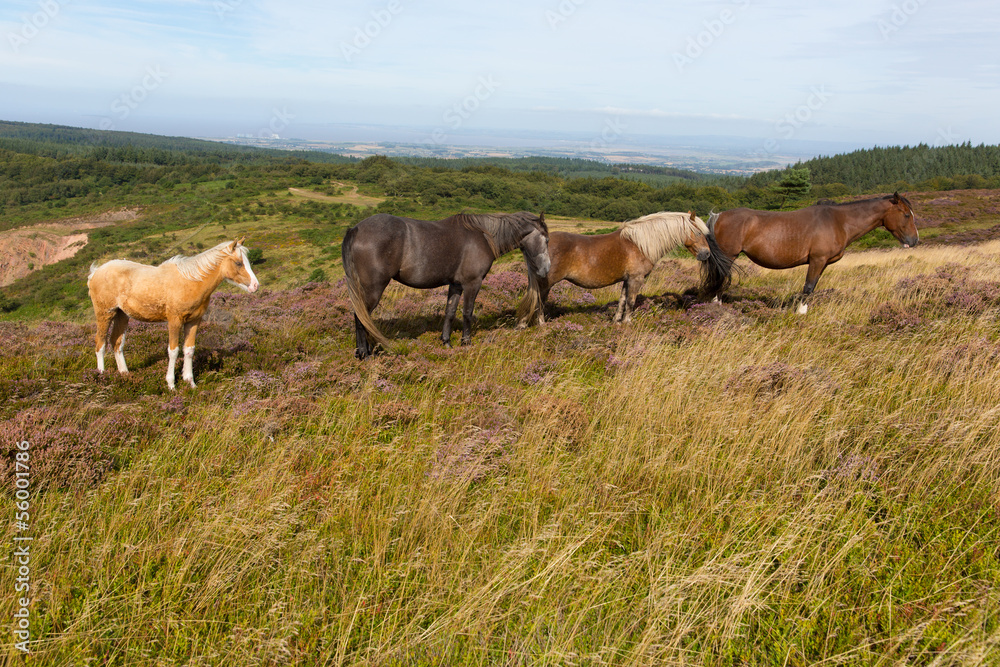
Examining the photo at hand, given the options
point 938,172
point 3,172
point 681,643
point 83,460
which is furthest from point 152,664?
point 938,172

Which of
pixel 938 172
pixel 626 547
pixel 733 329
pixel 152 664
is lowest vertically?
pixel 152 664

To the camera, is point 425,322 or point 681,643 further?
point 425,322

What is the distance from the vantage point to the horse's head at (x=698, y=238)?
8.76 m

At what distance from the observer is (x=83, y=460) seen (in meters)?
3.62

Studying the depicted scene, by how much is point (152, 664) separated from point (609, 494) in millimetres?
2789

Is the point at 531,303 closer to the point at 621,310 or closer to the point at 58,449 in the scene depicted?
the point at 621,310

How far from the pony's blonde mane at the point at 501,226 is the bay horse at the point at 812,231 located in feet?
12.9

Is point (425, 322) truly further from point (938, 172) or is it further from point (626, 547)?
point (938, 172)

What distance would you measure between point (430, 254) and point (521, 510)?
4627 mm

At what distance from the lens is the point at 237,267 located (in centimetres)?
561

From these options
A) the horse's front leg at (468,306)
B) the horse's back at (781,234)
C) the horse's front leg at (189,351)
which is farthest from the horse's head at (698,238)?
the horse's front leg at (189,351)

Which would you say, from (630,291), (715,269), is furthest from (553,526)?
(715,269)

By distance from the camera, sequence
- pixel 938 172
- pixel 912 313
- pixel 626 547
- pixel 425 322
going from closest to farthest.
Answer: pixel 626 547 < pixel 912 313 < pixel 425 322 < pixel 938 172

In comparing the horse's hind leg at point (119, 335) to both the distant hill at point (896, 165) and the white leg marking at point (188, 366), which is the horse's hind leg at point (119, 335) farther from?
the distant hill at point (896, 165)
